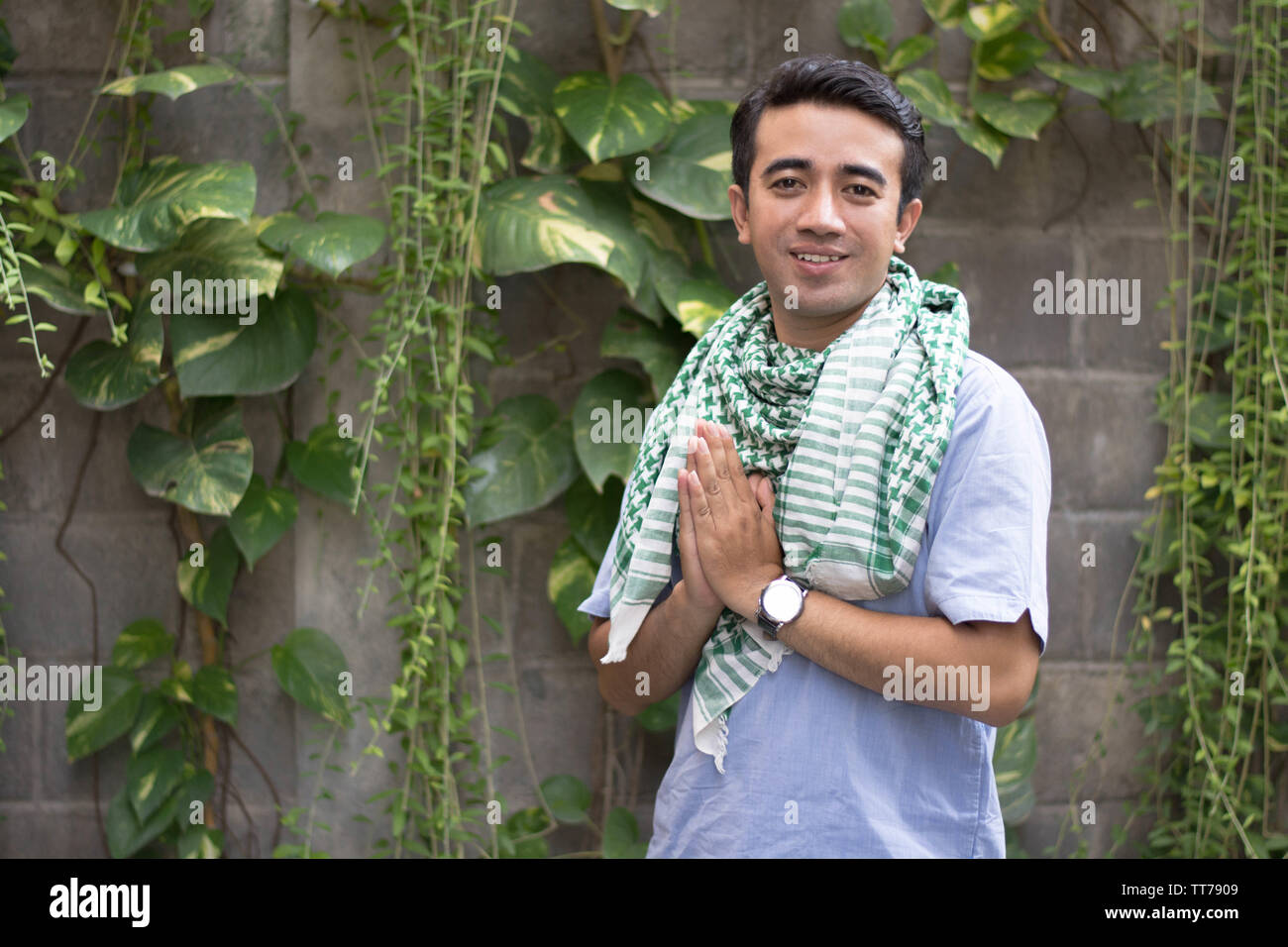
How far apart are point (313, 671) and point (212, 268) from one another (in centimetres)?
69

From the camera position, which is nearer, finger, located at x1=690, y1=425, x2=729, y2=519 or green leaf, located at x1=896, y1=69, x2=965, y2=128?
finger, located at x1=690, y1=425, x2=729, y2=519

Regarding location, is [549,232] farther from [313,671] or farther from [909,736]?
[909,736]

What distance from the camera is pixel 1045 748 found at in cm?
183

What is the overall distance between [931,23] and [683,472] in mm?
1198

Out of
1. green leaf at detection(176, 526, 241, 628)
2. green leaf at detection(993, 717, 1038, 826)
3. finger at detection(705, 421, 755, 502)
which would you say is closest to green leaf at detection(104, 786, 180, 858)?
green leaf at detection(176, 526, 241, 628)

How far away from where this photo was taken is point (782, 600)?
91 centimetres

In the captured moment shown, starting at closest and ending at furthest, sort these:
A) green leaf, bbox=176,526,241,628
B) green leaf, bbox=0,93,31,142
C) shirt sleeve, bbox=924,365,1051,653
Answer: shirt sleeve, bbox=924,365,1051,653
green leaf, bbox=0,93,31,142
green leaf, bbox=176,526,241,628

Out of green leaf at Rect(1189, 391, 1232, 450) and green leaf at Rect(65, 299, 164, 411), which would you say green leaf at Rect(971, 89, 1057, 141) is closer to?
green leaf at Rect(1189, 391, 1232, 450)

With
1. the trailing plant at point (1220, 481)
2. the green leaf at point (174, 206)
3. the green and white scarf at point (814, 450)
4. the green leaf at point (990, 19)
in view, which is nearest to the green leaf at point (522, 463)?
the green leaf at point (174, 206)

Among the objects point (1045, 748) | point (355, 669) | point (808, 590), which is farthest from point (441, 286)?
point (1045, 748)

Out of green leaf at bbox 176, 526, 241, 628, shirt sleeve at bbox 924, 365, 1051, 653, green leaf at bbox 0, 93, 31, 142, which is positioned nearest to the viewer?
shirt sleeve at bbox 924, 365, 1051, 653

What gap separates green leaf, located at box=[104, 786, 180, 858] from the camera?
5.67 feet

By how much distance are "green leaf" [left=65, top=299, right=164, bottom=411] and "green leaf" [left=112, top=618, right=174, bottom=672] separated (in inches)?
15.3
